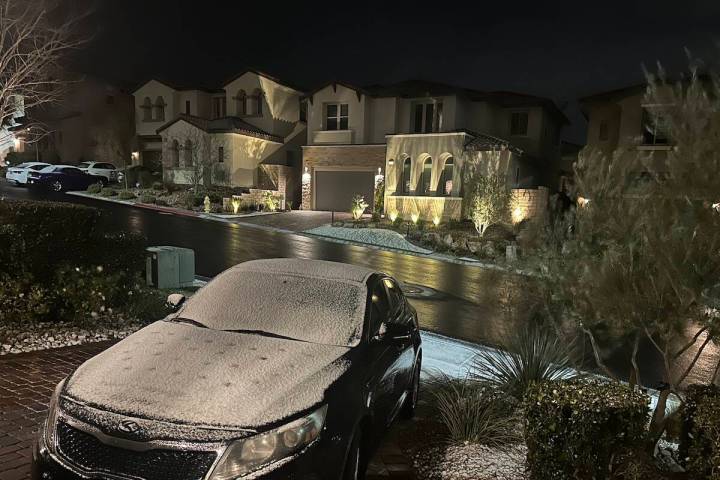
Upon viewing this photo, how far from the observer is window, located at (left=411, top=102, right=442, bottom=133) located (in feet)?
91.1

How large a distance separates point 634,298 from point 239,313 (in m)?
3.12

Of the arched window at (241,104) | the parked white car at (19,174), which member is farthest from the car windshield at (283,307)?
the arched window at (241,104)

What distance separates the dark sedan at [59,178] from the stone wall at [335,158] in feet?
43.5

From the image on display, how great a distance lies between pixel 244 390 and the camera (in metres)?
3.07

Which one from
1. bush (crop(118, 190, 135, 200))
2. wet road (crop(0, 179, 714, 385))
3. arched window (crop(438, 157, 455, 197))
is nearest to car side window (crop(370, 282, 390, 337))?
wet road (crop(0, 179, 714, 385))

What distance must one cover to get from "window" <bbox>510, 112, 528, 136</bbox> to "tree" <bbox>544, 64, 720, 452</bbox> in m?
26.0

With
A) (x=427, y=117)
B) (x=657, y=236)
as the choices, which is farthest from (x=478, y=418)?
(x=427, y=117)

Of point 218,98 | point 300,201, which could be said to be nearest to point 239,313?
point 300,201

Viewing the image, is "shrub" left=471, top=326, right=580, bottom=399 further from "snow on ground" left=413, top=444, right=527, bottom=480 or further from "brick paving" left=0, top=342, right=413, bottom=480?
"brick paving" left=0, top=342, right=413, bottom=480

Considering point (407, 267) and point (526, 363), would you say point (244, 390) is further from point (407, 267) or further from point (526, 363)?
point (407, 267)

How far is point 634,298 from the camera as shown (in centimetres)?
393

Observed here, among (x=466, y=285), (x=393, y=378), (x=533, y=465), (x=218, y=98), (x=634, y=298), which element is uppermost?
(x=218, y=98)

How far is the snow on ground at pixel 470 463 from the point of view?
3938 millimetres

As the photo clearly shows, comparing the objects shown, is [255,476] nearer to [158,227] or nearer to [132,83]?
[158,227]
